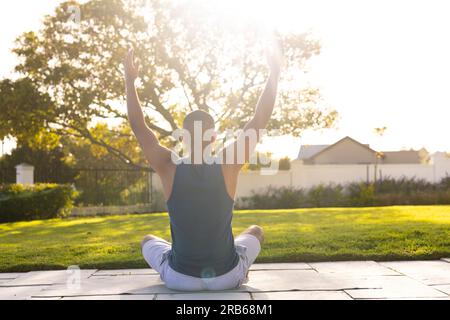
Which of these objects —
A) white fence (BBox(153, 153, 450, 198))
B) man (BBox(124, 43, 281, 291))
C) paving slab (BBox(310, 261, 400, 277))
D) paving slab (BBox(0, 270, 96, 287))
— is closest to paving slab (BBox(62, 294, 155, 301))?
man (BBox(124, 43, 281, 291))

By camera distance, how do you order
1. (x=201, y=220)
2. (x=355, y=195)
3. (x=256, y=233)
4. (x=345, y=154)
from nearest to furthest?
(x=201, y=220), (x=256, y=233), (x=355, y=195), (x=345, y=154)

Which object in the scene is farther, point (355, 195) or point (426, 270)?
point (355, 195)

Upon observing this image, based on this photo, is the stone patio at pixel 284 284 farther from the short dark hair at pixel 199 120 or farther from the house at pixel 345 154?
the house at pixel 345 154

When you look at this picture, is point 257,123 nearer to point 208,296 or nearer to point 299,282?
point 208,296

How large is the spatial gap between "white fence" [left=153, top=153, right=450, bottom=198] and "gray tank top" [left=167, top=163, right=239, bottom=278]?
19.5 metres

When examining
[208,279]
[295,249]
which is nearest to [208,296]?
[208,279]

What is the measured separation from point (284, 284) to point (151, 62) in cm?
1643

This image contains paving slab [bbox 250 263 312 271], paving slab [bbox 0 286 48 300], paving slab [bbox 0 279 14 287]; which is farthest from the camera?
paving slab [bbox 250 263 312 271]

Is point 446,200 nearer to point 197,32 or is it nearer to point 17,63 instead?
point 197,32

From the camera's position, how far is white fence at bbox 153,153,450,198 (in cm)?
2412

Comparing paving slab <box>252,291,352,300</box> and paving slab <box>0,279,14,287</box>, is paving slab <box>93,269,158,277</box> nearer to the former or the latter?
paving slab <box>0,279,14,287</box>

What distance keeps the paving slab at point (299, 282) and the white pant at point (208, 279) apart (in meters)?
0.16

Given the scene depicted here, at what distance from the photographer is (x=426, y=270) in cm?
484

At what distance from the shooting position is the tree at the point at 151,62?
19.7 meters
